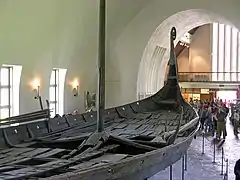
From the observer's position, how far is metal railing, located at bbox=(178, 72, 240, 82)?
91.0 ft

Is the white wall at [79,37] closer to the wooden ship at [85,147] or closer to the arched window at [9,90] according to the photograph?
the arched window at [9,90]

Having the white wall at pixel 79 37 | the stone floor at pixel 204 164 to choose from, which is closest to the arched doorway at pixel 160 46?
the white wall at pixel 79 37

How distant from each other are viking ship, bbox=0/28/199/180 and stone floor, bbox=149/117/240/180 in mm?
1144

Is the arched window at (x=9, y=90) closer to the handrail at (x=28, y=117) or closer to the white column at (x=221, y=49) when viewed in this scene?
the handrail at (x=28, y=117)

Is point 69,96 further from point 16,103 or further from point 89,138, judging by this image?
point 89,138

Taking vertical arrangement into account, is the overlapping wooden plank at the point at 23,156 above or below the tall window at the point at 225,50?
below

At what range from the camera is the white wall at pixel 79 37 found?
35.3 ft

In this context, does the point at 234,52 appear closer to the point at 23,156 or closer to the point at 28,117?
the point at 28,117

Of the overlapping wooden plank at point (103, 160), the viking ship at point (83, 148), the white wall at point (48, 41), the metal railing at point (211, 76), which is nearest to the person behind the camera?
the viking ship at point (83, 148)

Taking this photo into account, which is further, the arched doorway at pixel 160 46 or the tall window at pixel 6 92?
the arched doorway at pixel 160 46

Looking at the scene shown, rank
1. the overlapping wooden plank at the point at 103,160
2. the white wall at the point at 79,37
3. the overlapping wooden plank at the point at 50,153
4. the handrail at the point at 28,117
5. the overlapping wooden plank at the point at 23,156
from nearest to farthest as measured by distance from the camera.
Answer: the overlapping wooden plank at the point at 103,160 < the overlapping wooden plank at the point at 23,156 < the overlapping wooden plank at the point at 50,153 < the handrail at the point at 28,117 < the white wall at the point at 79,37

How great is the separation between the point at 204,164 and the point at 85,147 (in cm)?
506

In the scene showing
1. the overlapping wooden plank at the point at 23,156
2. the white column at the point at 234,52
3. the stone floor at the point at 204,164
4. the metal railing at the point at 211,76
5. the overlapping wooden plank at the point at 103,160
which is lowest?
the stone floor at the point at 204,164

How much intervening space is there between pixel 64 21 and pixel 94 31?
6.51 feet
